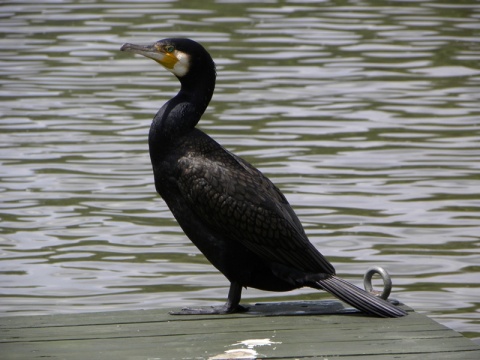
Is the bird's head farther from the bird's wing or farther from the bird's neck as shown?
the bird's wing

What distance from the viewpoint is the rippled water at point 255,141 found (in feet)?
23.8

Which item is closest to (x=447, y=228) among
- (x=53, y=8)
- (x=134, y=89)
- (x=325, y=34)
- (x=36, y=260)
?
(x=36, y=260)

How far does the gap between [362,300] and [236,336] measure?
0.55 m

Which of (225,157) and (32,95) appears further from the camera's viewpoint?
(32,95)

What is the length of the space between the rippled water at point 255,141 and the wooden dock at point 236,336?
1.63m

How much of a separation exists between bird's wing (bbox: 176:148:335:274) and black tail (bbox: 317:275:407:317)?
0.27ft

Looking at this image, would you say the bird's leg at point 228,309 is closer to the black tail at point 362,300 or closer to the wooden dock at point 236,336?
the wooden dock at point 236,336

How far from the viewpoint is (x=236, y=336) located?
462 centimetres

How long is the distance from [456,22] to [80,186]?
803cm

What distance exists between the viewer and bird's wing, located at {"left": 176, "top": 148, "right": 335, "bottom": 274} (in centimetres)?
495

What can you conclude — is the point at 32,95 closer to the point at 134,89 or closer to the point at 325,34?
the point at 134,89

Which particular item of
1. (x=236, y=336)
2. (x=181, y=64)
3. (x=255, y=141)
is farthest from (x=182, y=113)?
(x=255, y=141)

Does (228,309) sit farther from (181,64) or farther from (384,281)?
(181,64)

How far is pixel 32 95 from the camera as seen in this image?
40.1ft
